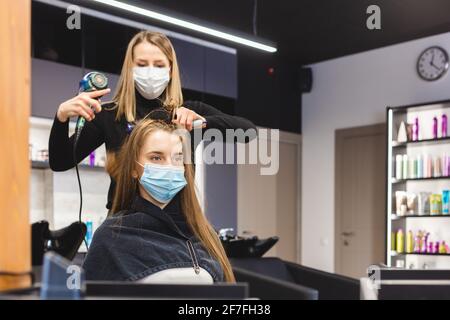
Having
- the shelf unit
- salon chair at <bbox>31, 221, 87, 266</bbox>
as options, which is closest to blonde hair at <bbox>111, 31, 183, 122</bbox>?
salon chair at <bbox>31, 221, 87, 266</bbox>

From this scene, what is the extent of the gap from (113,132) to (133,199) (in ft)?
0.58

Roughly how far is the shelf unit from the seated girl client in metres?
3.61

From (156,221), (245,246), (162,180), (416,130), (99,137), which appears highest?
(416,130)

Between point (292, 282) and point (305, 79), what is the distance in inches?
152

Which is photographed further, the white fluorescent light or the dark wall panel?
the dark wall panel

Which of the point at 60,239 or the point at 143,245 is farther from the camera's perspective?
the point at 60,239

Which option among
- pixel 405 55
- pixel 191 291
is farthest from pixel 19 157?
pixel 405 55

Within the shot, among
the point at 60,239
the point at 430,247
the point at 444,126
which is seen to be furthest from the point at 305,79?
the point at 60,239

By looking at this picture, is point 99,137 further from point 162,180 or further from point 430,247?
point 430,247

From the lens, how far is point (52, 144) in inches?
49.7

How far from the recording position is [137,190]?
4.22 ft

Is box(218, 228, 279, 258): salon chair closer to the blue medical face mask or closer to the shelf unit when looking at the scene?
the blue medical face mask

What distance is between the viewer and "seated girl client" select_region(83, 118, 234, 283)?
1.23 metres

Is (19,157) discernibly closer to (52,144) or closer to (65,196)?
(52,144)
